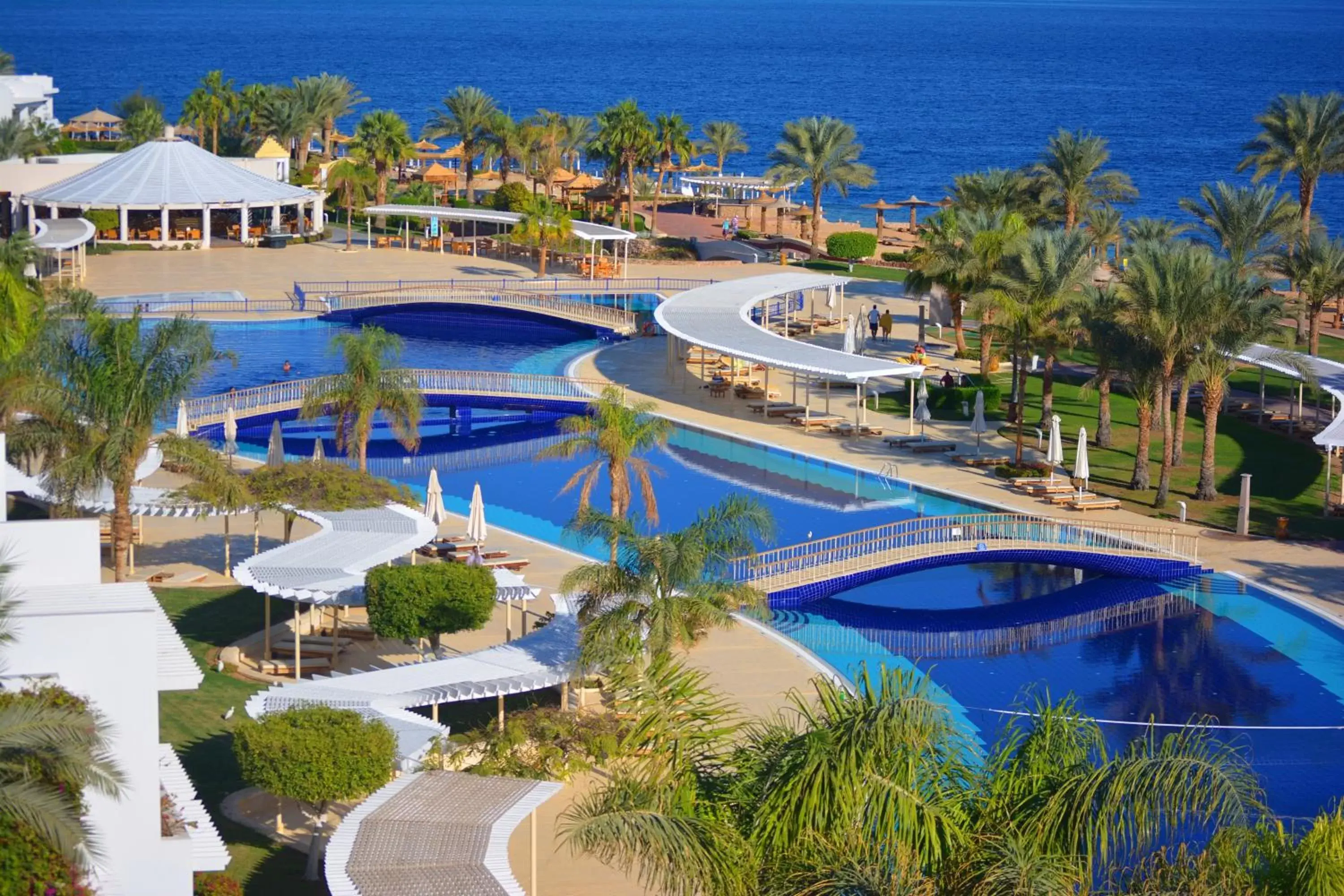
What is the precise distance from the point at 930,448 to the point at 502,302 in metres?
19.6

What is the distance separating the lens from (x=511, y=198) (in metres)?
74.7

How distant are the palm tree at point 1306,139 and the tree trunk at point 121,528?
41.1m

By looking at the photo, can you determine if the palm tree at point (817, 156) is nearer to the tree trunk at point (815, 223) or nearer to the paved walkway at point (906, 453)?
the tree trunk at point (815, 223)

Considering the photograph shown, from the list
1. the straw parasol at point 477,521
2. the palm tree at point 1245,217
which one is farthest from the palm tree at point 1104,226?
the straw parasol at point 477,521

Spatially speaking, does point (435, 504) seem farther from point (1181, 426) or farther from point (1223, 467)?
point (1223, 467)

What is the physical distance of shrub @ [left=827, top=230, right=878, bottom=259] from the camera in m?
71.1

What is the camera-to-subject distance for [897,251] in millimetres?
74562

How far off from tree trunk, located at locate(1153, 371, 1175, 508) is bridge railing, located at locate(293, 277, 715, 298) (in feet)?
78.5

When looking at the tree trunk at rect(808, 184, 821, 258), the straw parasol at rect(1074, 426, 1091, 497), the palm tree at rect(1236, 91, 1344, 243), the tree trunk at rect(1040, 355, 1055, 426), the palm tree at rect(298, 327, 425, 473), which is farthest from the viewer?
the tree trunk at rect(808, 184, 821, 258)

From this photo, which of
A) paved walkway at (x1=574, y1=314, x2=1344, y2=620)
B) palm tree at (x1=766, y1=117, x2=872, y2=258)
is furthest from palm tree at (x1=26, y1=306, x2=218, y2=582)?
palm tree at (x1=766, y1=117, x2=872, y2=258)

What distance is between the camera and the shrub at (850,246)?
71.1 meters

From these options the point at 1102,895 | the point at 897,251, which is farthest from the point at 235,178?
the point at 1102,895

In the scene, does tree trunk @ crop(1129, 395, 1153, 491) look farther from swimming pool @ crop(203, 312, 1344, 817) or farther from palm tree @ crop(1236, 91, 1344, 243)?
palm tree @ crop(1236, 91, 1344, 243)

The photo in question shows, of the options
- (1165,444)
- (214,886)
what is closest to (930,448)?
(1165,444)
